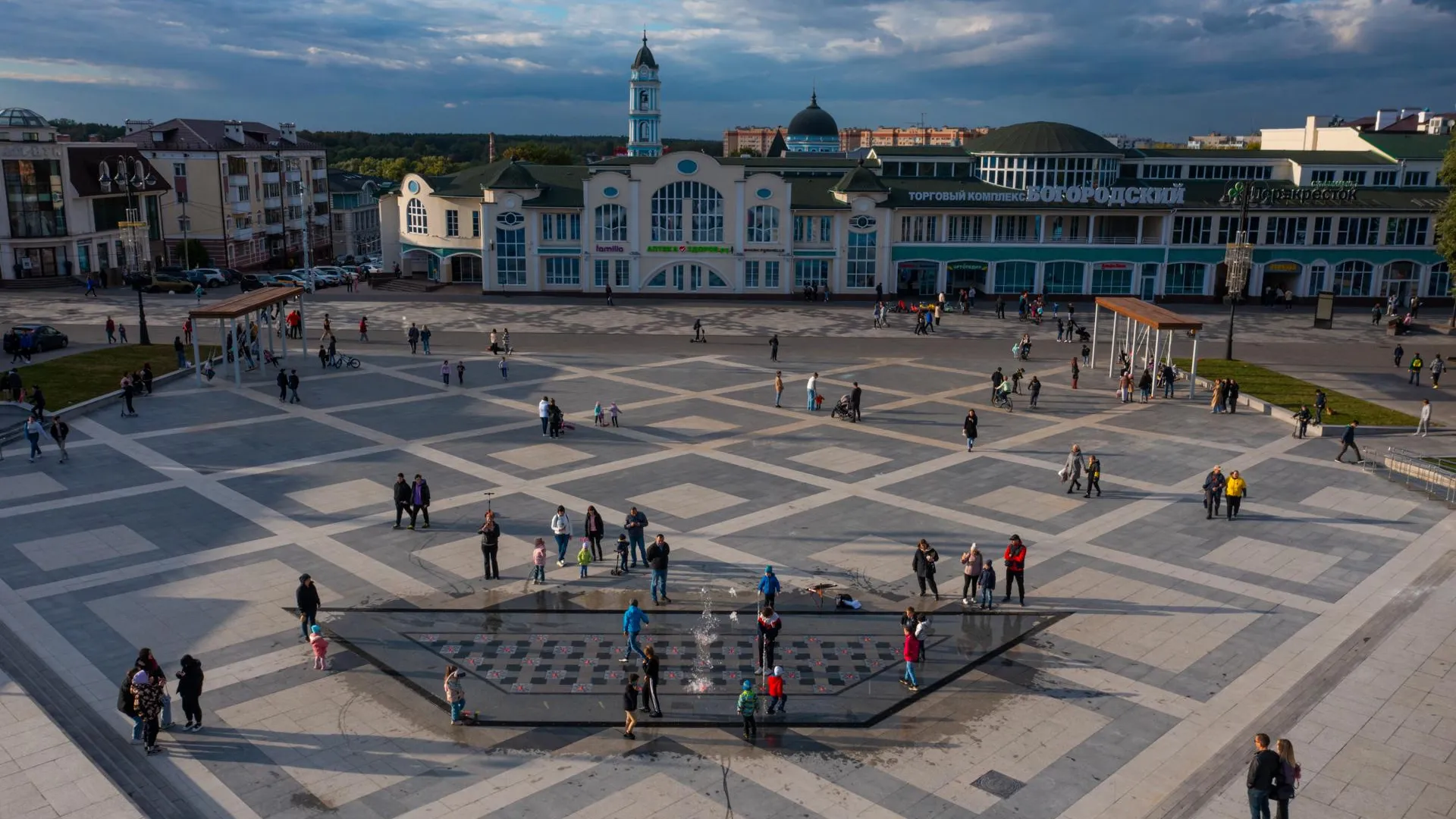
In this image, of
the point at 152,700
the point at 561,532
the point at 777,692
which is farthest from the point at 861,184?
the point at 152,700

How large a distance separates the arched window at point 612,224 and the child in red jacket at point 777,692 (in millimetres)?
54615

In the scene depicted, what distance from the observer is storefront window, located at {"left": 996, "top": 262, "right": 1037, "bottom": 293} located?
71.1 metres

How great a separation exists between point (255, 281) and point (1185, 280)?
60.5 m

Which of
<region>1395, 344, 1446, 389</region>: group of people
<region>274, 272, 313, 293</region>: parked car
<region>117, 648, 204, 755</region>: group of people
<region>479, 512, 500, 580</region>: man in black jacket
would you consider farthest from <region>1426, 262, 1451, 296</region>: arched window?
<region>117, 648, 204, 755</region>: group of people

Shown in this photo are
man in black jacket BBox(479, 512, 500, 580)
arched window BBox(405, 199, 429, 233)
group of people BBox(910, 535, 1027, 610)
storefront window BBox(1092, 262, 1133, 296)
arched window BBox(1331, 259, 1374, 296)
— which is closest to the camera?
group of people BBox(910, 535, 1027, 610)

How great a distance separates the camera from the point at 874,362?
1938 inches

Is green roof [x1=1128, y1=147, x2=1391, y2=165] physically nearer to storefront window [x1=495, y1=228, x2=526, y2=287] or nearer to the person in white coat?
storefront window [x1=495, y1=228, x2=526, y2=287]

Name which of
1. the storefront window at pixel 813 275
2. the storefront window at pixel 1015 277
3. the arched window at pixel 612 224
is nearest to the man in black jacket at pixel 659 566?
the arched window at pixel 612 224

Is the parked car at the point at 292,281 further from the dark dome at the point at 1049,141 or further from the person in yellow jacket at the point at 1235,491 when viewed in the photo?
the person in yellow jacket at the point at 1235,491

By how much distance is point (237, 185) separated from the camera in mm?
82812

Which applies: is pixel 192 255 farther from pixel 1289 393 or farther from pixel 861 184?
pixel 1289 393

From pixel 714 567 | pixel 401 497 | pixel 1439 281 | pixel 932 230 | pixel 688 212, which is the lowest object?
pixel 714 567

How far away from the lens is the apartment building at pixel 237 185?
261 feet

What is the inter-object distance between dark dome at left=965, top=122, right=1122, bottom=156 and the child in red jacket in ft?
200
